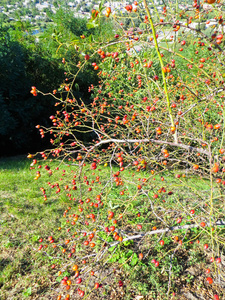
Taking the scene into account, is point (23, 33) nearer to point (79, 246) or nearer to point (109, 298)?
point (79, 246)

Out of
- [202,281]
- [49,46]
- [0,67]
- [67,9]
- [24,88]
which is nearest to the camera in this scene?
[202,281]

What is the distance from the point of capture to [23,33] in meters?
6.62

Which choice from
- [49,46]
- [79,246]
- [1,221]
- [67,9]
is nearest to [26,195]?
[1,221]

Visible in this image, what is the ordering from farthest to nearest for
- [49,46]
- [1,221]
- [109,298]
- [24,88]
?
[49,46] → [24,88] → [1,221] → [109,298]

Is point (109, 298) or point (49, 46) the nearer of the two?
point (109, 298)

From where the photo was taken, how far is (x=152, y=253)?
221 centimetres

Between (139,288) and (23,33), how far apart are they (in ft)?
25.6

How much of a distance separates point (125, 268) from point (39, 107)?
5503mm

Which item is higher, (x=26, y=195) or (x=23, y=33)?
(x=23, y=33)

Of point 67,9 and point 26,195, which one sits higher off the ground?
point 67,9

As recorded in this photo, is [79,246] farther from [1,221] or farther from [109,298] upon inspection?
[1,221]

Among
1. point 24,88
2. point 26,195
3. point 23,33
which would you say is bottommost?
point 26,195

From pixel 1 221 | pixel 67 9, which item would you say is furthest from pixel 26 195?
pixel 67 9

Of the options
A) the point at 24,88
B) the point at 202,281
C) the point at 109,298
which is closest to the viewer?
the point at 109,298
